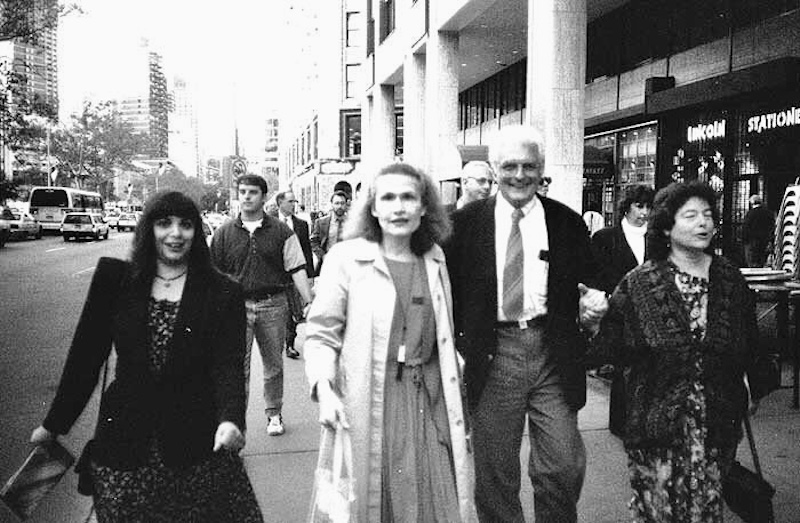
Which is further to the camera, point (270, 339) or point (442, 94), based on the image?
point (442, 94)

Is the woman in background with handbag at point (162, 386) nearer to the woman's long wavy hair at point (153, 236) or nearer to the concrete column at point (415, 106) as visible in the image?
the woman's long wavy hair at point (153, 236)

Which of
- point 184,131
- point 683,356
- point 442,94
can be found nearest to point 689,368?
point 683,356

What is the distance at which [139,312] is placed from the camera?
10.0ft

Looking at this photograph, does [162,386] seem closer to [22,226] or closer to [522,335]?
[522,335]

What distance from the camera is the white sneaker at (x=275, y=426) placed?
618 cm

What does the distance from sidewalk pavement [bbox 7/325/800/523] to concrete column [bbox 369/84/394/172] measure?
24462 mm

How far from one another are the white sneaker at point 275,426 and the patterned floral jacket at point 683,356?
3.33 meters

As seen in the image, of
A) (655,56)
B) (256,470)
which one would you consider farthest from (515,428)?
(655,56)

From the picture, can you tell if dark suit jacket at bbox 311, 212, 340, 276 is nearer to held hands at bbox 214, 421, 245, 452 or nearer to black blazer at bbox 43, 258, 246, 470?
black blazer at bbox 43, 258, 246, 470

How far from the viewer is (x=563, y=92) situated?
537 inches

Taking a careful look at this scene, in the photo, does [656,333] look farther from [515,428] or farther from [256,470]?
[256,470]

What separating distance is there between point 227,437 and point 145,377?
1.27 ft

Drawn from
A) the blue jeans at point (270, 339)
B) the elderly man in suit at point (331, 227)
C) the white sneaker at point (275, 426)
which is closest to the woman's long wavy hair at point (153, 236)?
the blue jeans at point (270, 339)

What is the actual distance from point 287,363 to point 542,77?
291 inches
